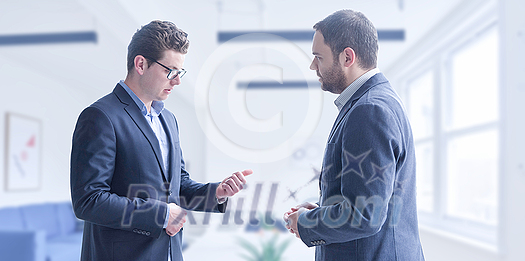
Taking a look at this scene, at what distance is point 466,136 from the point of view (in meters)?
3.82

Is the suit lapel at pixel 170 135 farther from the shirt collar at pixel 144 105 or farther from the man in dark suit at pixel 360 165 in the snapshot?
the man in dark suit at pixel 360 165

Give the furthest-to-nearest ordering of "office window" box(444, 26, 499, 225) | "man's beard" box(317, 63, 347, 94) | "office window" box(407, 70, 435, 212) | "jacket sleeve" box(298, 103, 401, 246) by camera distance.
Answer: "office window" box(407, 70, 435, 212), "office window" box(444, 26, 499, 225), "man's beard" box(317, 63, 347, 94), "jacket sleeve" box(298, 103, 401, 246)

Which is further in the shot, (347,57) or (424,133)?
(424,133)

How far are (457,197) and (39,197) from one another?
17.9 ft

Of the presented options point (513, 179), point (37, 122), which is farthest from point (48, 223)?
point (513, 179)

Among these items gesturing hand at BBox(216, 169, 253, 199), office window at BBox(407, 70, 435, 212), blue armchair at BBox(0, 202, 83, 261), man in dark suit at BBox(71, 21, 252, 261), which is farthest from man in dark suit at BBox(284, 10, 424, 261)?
office window at BBox(407, 70, 435, 212)

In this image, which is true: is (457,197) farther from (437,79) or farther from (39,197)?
(39,197)

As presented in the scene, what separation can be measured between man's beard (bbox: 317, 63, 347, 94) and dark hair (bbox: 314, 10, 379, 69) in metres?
0.04

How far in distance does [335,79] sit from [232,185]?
1.77 feet

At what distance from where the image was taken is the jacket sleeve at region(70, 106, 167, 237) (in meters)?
1.18

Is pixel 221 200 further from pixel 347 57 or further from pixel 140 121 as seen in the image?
pixel 347 57

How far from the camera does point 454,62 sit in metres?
4.23

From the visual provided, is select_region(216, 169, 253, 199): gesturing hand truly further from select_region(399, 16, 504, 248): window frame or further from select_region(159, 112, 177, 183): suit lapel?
select_region(399, 16, 504, 248): window frame

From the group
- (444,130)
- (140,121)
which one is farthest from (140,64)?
(444,130)
